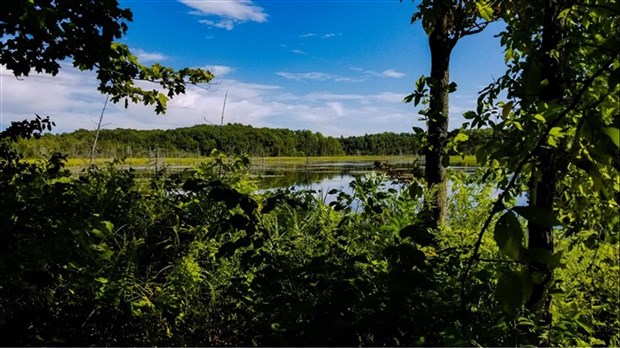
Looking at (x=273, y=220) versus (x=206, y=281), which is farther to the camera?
(x=273, y=220)

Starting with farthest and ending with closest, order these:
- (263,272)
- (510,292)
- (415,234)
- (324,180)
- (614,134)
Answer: (324,180), (263,272), (415,234), (510,292), (614,134)

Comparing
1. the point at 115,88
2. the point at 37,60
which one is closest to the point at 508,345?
the point at 37,60

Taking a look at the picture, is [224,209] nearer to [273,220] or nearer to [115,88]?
[273,220]

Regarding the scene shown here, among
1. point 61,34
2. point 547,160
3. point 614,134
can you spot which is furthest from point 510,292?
point 61,34

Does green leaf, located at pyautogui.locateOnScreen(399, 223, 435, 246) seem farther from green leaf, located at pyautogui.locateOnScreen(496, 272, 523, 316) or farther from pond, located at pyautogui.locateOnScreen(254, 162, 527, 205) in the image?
green leaf, located at pyautogui.locateOnScreen(496, 272, 523, 316)

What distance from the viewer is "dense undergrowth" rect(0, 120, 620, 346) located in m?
2.01

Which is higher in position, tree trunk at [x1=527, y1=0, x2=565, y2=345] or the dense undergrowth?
tree trunk at [x1=527, y1=0, x2=565, y2=345]

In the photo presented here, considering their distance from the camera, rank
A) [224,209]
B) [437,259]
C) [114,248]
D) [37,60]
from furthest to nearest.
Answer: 1. [224,209]
2. [114,248]
3. [37,60]
4. [437,259]

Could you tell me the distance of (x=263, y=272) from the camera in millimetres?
2156

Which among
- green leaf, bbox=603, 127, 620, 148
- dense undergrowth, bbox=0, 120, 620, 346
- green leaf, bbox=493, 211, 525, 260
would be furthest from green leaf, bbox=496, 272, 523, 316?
dense undergrowth, bbox=0, 120, 620, 346

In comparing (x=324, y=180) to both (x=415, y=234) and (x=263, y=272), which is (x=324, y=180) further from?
(x=415, y=234)

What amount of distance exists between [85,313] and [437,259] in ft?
8.27

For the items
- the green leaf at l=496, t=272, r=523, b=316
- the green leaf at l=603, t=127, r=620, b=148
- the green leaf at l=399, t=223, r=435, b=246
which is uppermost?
the green leaf at l=603, t=127, r=620, b=148

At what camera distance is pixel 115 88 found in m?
4.84
